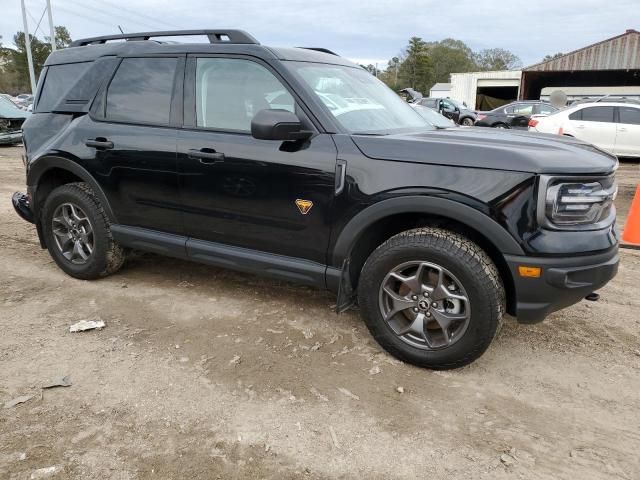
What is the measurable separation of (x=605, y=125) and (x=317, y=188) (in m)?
11.7

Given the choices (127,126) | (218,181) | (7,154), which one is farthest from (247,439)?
(7,154)

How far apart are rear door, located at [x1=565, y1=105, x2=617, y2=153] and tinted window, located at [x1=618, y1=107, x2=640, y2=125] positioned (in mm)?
195

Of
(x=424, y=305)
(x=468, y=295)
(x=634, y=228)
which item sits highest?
(x=468, y=295)

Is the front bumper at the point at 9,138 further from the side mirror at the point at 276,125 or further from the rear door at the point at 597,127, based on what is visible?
the rear door at the point at 597,127

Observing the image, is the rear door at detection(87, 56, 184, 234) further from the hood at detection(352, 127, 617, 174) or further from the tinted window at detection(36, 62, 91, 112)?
the hood at detection(352, 127, 617, 174)

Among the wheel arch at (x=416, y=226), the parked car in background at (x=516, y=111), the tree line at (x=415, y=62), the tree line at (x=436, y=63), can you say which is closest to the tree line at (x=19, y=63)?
the tree line at (x=415, y=62)

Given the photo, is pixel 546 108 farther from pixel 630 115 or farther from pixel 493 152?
pixel 493 152

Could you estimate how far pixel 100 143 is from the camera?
3980 millimetres

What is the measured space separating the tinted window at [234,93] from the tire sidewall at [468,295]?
46.6 inches

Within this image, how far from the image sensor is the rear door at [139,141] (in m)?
3.73

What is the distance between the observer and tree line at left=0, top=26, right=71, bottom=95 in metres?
67.1

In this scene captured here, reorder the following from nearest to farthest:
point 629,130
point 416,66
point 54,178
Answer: point 54,178, point 629,130, point 416,66

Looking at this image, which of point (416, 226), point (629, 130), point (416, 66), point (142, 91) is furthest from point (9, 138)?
point (416, 66)

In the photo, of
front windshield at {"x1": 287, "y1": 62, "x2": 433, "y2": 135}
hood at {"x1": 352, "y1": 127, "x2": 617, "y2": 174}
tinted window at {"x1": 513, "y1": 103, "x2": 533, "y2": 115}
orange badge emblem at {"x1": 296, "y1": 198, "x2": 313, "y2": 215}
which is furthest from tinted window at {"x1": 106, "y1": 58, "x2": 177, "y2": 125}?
tinted window at {"x1": 513, "y1": 103, "x2": 533, "y2": 115}
